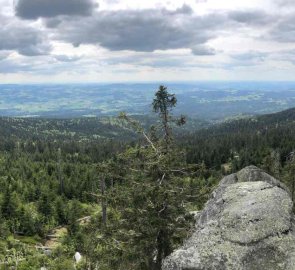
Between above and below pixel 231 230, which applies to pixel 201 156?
below

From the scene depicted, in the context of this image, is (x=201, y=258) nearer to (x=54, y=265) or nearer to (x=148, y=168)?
(x=148, y=168)

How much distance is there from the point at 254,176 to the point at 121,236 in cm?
980

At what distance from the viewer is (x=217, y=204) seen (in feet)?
43.0

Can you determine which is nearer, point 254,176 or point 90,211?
point 254,176

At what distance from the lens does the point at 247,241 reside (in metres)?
9.53

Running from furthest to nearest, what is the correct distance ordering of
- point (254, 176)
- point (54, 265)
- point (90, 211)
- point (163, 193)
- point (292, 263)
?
point (90, 211), point (54, 265), point (254, 176), point (163, 193), point (292, 263)

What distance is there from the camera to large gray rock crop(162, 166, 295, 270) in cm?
908

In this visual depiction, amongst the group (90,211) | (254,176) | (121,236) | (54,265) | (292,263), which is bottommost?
(90,211)

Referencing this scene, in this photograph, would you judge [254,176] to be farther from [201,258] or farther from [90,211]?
[90,211]

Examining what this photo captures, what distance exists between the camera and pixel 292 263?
29.2 feet

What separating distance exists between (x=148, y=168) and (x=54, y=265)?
30.0 metres

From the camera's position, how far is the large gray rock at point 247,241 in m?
9.08

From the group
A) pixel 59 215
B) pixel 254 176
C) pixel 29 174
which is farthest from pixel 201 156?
pixel 254 176

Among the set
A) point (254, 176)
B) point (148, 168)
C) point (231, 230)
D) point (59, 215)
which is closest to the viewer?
point (231, 230)
